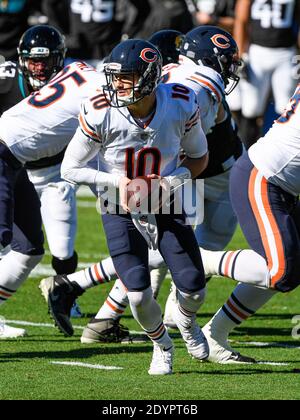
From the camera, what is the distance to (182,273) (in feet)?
17.1

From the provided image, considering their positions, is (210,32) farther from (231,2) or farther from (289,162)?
(231,2)

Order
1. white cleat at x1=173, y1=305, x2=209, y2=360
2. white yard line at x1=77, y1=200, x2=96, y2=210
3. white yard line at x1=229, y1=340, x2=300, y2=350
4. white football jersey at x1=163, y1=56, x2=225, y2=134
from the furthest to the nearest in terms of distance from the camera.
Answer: white yard line at x1=77, y1=200, x2=96, y2=210, white yard line at x1=229, y1=340, x2=300, y2=350, white football jersey at x1=163, y1=56, x2=225, y2=134, white cleat at x1=173, y1=305, x2=209, y2=360

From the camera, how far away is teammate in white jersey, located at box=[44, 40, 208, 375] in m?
5.13

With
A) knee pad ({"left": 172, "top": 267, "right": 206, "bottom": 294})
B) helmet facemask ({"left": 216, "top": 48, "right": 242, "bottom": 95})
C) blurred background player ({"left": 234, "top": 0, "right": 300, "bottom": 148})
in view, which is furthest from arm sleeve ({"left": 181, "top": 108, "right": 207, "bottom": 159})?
blurred background player ({"left": 234, "top": 0, "right": 300, "bottom": 148})

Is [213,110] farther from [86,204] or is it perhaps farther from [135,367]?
[86,204]

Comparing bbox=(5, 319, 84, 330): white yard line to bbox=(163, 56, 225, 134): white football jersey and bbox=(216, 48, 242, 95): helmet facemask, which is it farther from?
bbox=(216, 48, 242, 95): helmet facemask

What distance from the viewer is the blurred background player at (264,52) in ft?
37.2

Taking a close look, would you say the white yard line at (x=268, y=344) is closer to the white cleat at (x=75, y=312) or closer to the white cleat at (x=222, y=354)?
the white cleat at (x=222, y=354)

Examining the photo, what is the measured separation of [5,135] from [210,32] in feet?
4.44

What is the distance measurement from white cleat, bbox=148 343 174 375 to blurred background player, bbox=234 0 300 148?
6.31 meters

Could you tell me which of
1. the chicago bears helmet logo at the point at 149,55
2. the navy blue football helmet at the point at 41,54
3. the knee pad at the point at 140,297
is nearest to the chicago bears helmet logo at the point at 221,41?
the navy blue football helmet at the point at 41,54

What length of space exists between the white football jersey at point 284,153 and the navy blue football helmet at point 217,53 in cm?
85

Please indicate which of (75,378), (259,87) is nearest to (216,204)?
(75,378)

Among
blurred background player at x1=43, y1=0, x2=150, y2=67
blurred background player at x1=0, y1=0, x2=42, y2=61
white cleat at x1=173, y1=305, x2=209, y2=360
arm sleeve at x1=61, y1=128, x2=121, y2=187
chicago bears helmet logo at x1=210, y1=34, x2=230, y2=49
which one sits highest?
arm sleeve at x1=61, y1=128, x2=121, y2=187
